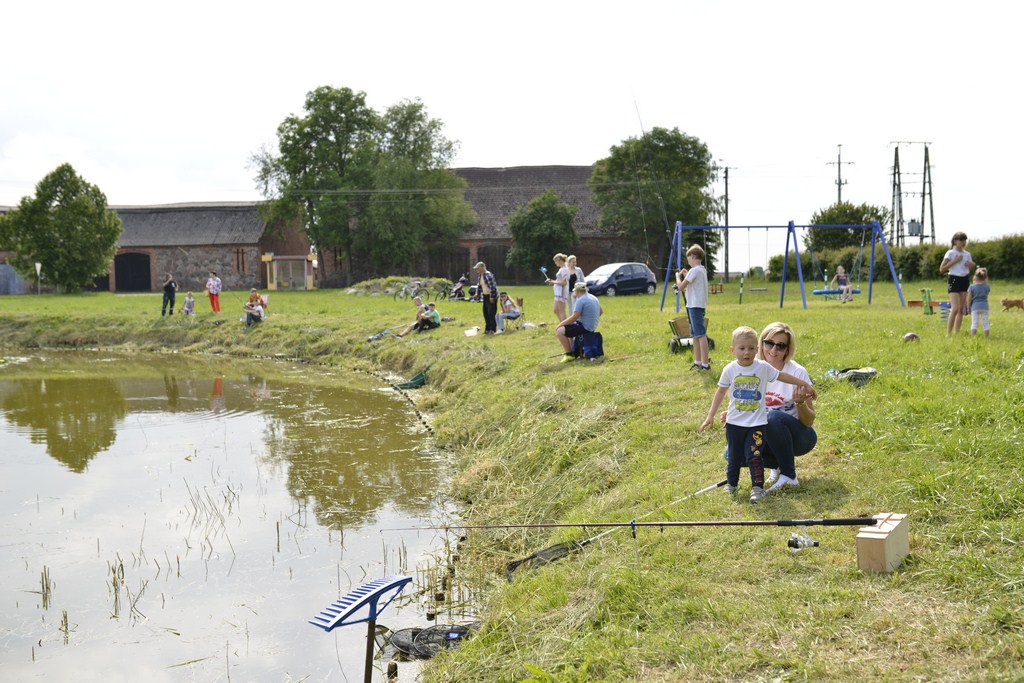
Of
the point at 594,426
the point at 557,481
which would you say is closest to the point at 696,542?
the point at 557,481

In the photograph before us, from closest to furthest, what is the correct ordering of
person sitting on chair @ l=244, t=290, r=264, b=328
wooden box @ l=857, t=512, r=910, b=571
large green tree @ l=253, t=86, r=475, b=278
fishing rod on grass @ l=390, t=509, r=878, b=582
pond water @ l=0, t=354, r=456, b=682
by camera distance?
wooden box @ l=857, t=512, r=910, b=571 < fishing rod on grass @ l=390, t=509, r=878, b=582 < pond water @ l=0, t=354, r=456, b=682 < person sitting on chair @ l=244, t=290, r=264, b=328 < large green tree @ l=253, t=86, r=475, b=278

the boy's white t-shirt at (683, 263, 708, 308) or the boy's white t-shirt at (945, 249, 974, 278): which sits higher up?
the boy's white t-shirt at (945, 249, 974, 278)

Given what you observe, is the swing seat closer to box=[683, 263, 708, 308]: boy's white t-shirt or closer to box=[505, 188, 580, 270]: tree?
box=[683, 263, 708, 308]: boy's white t-shirt

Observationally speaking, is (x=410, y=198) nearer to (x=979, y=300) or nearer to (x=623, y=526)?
(x=979, y=300)

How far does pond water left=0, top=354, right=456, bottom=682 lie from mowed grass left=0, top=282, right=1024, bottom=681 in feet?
2.74

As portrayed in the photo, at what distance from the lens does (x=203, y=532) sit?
8.34 meters

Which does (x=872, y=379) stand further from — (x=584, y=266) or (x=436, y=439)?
(x=584, y=266)

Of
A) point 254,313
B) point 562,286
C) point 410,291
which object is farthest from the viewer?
point 410,291

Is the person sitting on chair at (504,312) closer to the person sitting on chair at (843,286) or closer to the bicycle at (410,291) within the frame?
the person sitting on chair at (843,286)

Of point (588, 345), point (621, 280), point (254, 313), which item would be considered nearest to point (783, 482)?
point (588, 345)

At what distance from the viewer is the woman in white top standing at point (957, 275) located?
41.4 ft

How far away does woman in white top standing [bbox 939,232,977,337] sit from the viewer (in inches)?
497

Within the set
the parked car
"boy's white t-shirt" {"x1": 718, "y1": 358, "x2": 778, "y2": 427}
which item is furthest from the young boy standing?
the parked car

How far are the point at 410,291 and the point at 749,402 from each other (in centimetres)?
2882
